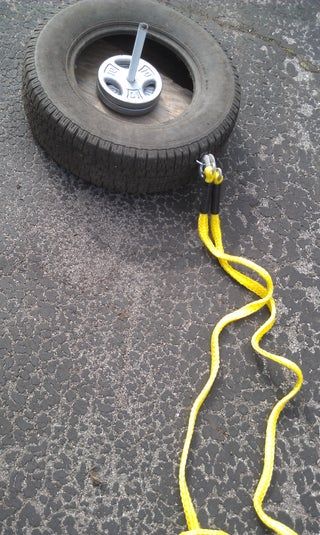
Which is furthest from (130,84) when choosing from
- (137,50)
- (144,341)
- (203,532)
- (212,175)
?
(203,532)

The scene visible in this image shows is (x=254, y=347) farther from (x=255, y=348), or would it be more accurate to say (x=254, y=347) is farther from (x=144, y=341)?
(x=144, y=341)

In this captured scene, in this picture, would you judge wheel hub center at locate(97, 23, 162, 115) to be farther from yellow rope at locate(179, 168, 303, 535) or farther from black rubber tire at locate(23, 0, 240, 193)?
yellow rope at locate(179, 168, 303, 535)

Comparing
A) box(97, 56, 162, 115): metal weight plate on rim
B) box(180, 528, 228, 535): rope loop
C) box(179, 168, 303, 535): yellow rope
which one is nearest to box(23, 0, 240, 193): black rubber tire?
box(97, 56, 162, 115): metal weight plate on rim

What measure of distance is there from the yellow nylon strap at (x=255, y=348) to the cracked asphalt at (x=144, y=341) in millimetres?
35

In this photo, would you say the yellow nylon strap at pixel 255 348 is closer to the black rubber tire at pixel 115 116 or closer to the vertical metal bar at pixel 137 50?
the black rubber tire at pixel 115 116

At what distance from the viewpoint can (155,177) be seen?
80.9 inches

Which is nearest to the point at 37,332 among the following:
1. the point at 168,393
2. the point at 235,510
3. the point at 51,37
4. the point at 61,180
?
the point at 168,393

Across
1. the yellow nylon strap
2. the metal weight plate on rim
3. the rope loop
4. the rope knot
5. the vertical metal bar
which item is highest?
the vertical metal bar

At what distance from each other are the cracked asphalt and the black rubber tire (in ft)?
0.47

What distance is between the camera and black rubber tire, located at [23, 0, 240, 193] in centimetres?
199

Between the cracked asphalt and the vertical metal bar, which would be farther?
the vertical metal bar

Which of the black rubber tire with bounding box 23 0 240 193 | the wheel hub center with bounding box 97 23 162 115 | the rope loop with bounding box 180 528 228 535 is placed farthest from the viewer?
the wheel hub center with bounding box 97 23 162 115

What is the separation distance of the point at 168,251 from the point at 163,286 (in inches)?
5.6

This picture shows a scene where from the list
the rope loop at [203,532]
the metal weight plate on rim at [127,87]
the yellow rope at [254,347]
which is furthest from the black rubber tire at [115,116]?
the rope loop at [203,532]
